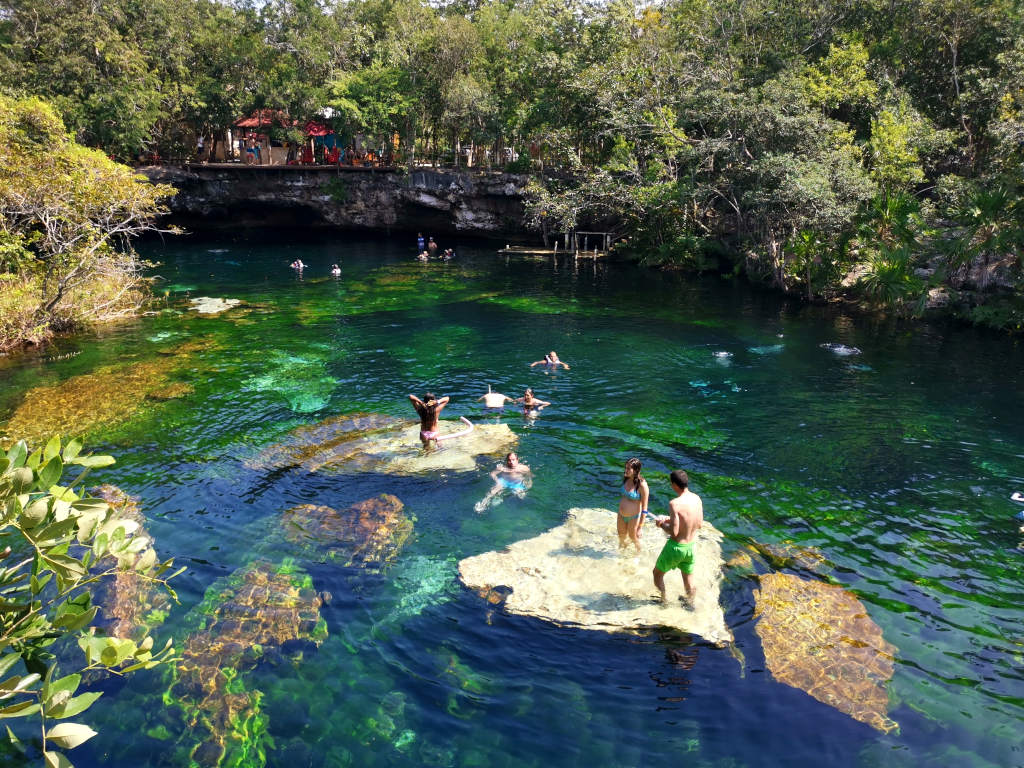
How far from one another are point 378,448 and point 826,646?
11145 millimetres

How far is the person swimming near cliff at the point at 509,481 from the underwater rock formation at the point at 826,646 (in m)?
5.48

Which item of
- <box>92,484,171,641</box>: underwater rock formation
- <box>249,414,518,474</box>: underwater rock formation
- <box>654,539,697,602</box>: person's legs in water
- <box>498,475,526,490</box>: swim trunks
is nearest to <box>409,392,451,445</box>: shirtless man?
<box>249,414,518,474</box>: underwater rock formation

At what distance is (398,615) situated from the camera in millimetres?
10836

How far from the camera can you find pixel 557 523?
13.5 meters

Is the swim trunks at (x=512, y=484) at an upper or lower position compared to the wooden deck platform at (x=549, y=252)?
lower

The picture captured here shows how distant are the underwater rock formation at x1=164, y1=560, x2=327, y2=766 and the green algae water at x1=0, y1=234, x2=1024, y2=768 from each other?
46mm

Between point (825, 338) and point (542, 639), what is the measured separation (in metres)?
22.3

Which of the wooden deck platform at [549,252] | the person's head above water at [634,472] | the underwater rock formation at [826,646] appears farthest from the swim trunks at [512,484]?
the wooden deck platform at [549,252]

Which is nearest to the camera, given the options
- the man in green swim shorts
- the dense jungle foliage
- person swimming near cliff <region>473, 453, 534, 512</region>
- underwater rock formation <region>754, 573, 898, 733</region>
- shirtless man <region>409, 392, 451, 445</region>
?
underwater rock formation <region>754, 573, 898, 733</region>

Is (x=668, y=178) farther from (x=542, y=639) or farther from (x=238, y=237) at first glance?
(x=238, y=237)

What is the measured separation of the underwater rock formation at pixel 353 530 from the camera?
12461 mm

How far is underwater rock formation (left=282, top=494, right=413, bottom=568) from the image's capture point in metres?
12.5

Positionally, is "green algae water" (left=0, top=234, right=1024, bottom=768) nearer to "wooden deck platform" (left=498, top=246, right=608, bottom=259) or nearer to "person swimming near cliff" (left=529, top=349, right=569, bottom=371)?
"person swimming near cliff" (left=529, top=349, right=569, bottom=371)

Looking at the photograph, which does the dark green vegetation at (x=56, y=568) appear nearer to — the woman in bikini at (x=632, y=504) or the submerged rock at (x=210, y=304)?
the woman in bikini at (x=632, y=504)
